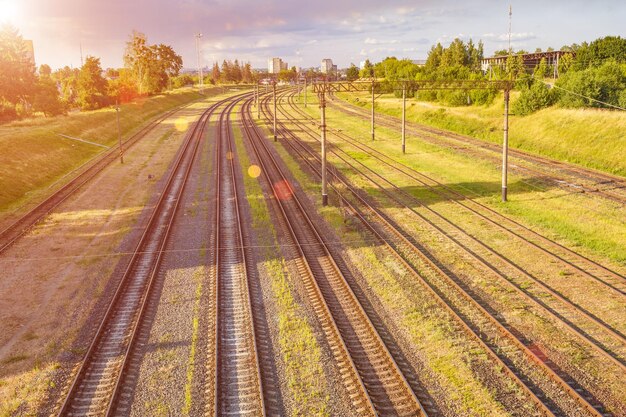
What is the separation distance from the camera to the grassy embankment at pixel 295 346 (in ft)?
39.7

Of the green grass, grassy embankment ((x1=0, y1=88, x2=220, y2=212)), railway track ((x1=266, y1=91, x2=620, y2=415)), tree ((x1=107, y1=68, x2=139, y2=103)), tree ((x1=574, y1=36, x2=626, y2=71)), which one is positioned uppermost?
tree ((x1=574, y1=36, x2=626, y2=71))

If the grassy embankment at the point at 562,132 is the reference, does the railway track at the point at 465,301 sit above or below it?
below

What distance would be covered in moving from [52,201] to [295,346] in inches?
1023

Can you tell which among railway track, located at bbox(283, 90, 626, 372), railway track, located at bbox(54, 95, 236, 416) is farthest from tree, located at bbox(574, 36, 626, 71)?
railway track, located at bbox(54, 95, 236, 416)

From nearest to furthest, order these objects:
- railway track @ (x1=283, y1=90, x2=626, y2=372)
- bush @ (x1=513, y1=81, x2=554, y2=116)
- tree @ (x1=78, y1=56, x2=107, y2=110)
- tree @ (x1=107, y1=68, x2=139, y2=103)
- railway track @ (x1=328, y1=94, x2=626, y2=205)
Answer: railway track @ (x1=283, y1=90, x2=626, y2=372), railway track @ (x1=328, y1=94, x2=626, y2=205), bush @ (x1=513, y1=81, x2=554, y2=116), tree @ (x1=78, y1=56, x2=107, y2=110), tree @ (x1=107, y1=68, x2=139, y2=103)

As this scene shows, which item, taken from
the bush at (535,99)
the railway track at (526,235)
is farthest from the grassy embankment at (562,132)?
the railway track at (526,235)

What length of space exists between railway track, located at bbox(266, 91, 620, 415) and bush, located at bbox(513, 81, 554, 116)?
3525 centimetres

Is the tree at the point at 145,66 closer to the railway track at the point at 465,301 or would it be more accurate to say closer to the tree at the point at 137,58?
the tree at the point at 137,58

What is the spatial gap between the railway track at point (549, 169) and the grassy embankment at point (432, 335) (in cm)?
1809

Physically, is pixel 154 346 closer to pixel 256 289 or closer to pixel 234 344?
pixel 234 344

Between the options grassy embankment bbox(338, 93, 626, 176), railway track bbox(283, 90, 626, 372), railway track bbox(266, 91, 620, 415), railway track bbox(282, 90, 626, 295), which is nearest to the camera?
railway track bbox(266, 91, 620, 415)

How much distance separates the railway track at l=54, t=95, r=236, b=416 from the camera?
12180 mm

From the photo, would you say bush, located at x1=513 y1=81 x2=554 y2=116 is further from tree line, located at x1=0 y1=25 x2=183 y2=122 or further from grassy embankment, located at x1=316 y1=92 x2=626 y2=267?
tree line, located at x1=0 y1=25 x2=183 y2=122

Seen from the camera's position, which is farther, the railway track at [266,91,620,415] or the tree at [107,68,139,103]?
the tree at [107,68,139,103]
